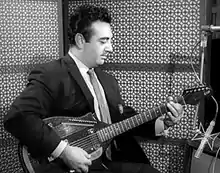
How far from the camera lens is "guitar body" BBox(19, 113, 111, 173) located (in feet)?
5.61

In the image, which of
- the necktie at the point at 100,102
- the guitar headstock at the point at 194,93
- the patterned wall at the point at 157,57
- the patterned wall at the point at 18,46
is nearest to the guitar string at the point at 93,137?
the necktie at the point at 100,102

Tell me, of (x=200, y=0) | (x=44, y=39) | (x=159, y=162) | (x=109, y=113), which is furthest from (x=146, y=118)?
(x=44, y=39)

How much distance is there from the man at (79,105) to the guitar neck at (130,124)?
0.20ft

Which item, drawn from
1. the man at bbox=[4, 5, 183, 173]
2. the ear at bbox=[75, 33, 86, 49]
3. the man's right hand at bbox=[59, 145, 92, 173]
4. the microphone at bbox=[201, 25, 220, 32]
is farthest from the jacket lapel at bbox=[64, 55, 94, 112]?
the microphone at bbox=[201, 25, 220, 32]

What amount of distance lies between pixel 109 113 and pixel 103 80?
0.65ft

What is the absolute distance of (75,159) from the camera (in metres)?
1.70

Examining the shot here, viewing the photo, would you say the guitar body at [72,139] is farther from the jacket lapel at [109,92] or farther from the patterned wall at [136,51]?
the patterned wall at [136,51]

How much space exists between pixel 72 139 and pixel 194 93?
65cm

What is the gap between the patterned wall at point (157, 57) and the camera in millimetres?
2082

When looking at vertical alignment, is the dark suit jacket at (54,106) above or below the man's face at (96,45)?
below

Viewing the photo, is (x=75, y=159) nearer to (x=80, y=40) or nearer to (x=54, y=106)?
(x=54, y=106)

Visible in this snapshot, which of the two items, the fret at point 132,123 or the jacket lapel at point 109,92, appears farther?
the jacket lapel at point 109,92

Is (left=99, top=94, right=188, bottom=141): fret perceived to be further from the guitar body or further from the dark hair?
the dark hair

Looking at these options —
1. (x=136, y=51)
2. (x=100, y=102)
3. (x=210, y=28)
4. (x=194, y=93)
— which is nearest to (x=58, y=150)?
(x=100, y=102)
